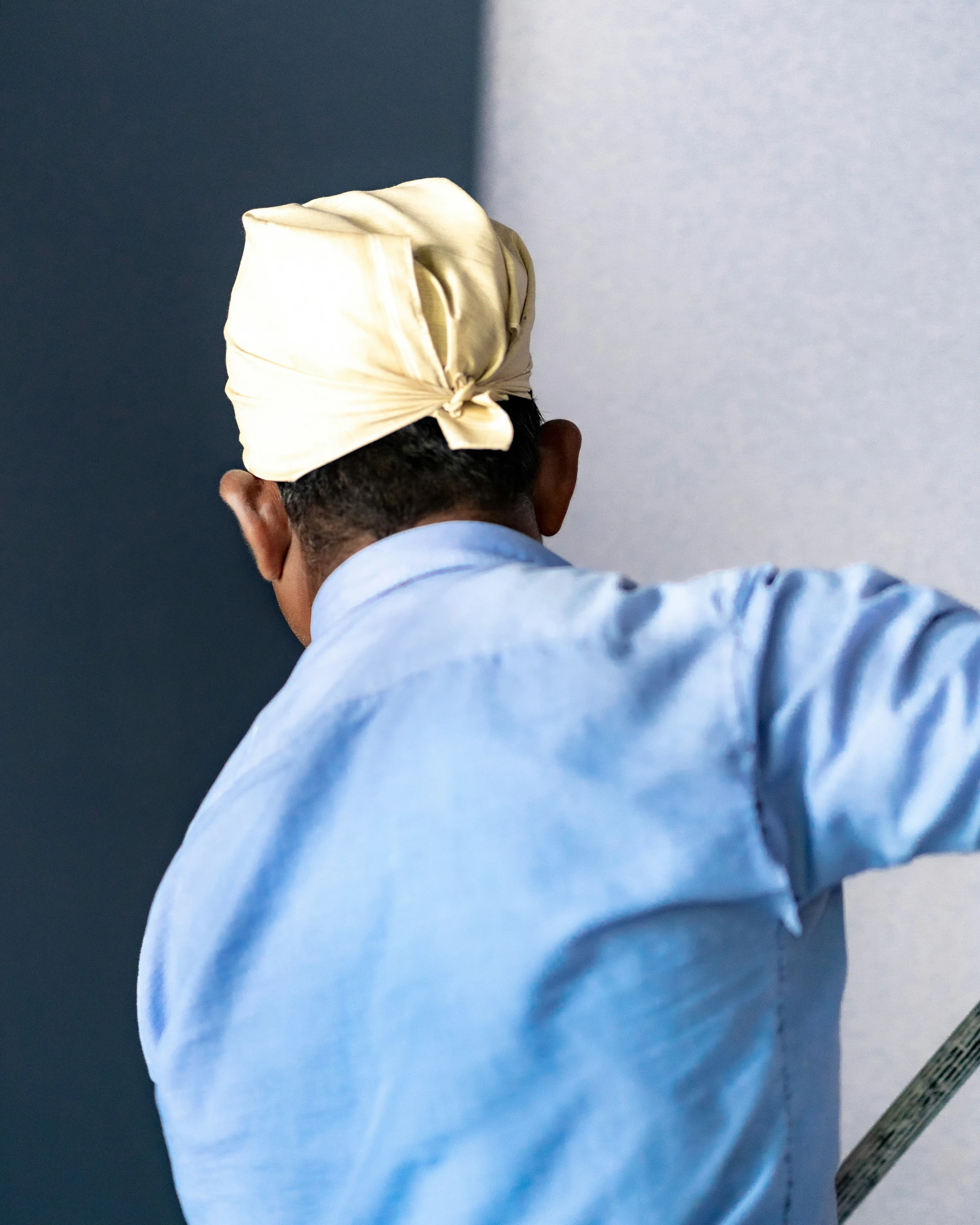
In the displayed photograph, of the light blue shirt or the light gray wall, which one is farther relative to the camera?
the light gray wall

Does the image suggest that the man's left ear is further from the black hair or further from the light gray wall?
the light gray wall

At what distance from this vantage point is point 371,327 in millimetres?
564

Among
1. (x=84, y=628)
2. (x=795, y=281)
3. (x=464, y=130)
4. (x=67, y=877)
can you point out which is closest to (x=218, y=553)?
(x=84, y=628)

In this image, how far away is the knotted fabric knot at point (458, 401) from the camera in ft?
1.84

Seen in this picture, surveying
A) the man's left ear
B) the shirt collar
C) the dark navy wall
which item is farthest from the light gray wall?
the shirt collar

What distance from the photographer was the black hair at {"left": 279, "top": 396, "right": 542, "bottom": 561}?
566mm

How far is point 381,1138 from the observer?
480 mm

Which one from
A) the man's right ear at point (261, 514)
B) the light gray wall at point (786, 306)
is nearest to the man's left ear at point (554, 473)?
the man's right ear at point (261, 514)

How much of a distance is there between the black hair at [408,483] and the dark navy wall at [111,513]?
560mm

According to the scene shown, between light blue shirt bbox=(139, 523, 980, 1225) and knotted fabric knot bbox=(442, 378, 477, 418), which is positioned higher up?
knotted fabric knot bbox=(442, 378, 477, 418)

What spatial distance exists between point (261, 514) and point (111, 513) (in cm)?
53

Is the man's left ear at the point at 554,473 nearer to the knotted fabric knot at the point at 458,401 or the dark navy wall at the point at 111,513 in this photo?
the knotted fabric knot at the point at 458,401

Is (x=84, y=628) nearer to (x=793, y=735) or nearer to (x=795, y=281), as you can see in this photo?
(x=793, y=735)

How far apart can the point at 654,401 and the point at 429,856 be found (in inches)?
49.5
